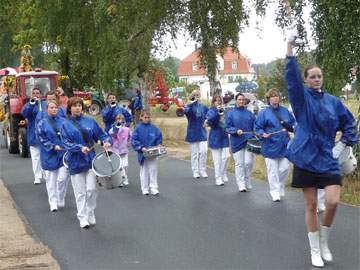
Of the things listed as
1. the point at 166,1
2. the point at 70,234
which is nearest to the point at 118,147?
the point at 166,1

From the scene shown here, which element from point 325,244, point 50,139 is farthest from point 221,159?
point 325,244

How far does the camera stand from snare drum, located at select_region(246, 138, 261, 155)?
10.5 metres

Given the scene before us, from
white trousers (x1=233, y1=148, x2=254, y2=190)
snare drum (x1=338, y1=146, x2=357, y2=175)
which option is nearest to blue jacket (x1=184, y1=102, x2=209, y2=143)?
white trousers (x1=233, y1=148, x2=254, y2=190)

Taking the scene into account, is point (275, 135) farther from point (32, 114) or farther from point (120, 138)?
point (32, 114)

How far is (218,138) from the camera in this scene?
12148mm

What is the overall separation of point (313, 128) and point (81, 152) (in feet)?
11.3

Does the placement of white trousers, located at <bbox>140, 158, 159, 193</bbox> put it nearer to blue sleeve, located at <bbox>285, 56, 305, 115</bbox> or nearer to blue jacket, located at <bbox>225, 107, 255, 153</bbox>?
blue jacket, located at <bbox>225, 107, 255, 153</bbox>

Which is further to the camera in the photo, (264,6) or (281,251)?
(264,6)

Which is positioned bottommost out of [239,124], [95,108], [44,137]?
[95,108]

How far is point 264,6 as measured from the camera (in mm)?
13172

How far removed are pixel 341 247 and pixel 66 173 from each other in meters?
4.73

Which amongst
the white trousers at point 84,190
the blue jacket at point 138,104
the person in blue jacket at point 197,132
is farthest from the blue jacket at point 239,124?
the blue jacket at point 138,104

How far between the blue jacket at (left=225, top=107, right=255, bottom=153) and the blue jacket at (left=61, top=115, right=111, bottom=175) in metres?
3.31

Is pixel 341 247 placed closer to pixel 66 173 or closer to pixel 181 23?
pixel 66 173
